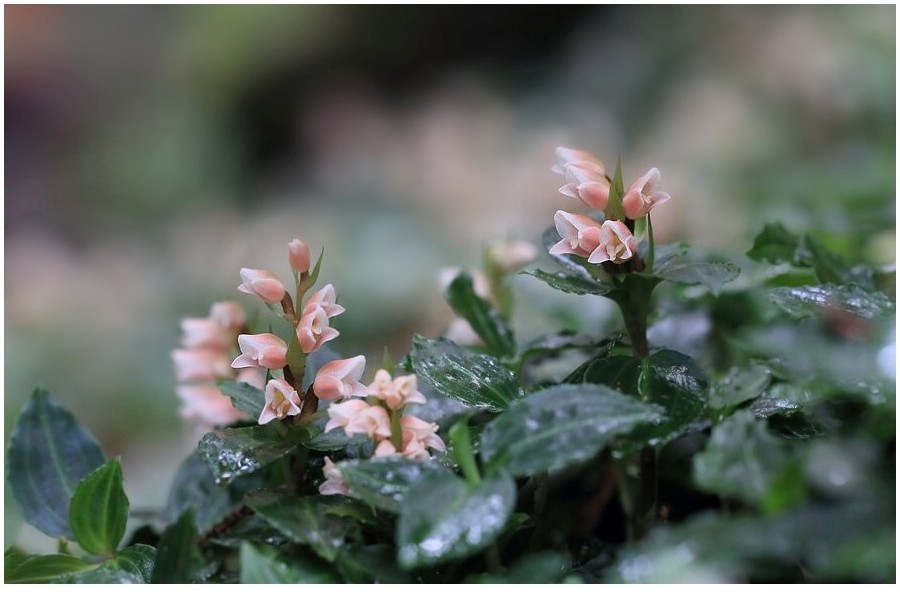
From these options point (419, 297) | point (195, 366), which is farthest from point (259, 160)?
point (195, 366)

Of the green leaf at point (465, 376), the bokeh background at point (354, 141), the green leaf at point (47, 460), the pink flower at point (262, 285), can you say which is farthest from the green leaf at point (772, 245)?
the bokeh background at point (354, 141)

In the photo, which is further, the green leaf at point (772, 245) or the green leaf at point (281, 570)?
the green leaf at point (772, 245)

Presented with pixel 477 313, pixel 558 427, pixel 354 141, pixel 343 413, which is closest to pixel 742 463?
pixel 558 427

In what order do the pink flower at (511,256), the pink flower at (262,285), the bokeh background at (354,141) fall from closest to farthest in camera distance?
the pink flower at (262,285) < the pink flower at (511,256) < the bokeh background at (354,141)

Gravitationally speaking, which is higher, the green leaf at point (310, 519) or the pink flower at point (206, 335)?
the pink flower at point (206, 335)

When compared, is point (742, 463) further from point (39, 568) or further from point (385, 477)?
point (39, 568)

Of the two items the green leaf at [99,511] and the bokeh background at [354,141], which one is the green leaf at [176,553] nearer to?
the green leaf at [99,511]
